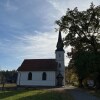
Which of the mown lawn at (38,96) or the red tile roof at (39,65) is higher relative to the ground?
the red tile roof at (39,65)

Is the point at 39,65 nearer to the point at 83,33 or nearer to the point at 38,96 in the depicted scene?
the point at 83,33

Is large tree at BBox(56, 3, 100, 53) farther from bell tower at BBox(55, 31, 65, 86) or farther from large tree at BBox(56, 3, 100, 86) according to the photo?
bell tower at BBox(55, 31, 65, 86)

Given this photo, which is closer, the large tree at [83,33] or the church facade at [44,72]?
the large tree at [83,33]

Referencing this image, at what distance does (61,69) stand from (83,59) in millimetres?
27008

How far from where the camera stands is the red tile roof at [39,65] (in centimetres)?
6838

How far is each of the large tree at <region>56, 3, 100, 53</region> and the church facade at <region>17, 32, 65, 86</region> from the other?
21404 mm

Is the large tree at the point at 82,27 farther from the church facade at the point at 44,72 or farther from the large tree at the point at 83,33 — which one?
the church facade at the point at 44,72

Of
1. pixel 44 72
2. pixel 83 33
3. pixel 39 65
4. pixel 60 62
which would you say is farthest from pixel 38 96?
pixel 60 62

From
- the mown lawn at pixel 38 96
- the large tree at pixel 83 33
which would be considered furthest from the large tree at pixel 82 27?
the mown lawn at pixel 38 96

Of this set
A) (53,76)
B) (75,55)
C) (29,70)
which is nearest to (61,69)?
(53,76)

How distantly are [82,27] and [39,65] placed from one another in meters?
27.8

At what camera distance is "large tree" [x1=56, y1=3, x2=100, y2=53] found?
44.8m

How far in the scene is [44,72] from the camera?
68.0 m

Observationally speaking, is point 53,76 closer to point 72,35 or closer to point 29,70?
point 29,70
